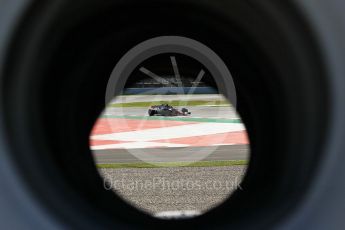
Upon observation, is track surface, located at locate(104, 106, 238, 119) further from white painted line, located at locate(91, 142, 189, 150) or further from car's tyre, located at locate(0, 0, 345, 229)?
car's tyre, located at locate(0, 0, 345, 229)

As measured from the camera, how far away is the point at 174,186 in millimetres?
5484

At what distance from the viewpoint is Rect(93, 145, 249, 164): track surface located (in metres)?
7.13

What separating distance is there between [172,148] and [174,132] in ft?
7.21

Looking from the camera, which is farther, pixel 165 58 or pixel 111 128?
pixel 111 128

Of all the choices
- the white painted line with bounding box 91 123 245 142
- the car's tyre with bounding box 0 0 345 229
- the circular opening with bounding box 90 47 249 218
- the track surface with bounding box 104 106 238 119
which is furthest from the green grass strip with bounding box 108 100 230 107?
the car's tyre with bounding box 0 0 345 229

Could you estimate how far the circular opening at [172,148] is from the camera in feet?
7.91
